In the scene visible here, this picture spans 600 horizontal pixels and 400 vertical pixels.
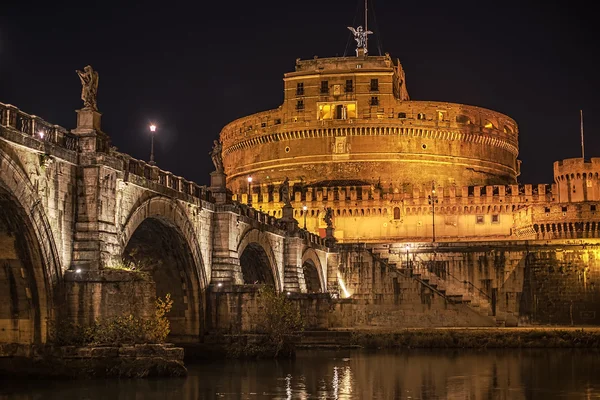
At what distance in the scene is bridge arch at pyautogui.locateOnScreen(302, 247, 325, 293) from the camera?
58.2 m

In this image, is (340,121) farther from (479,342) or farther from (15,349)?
(15,349)

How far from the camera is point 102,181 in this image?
27.3 meters

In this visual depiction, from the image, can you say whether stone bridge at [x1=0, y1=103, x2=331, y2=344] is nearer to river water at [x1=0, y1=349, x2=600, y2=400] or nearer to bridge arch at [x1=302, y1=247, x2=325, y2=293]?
river water at [x1=0, y1=349, x2=600, y2=400]

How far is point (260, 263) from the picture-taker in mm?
47594

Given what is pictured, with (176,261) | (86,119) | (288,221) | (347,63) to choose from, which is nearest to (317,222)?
(347,63)

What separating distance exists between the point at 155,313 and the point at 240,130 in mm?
69562

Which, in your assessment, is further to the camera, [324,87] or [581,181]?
[324,87]

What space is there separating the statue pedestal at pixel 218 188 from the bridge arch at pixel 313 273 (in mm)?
18090

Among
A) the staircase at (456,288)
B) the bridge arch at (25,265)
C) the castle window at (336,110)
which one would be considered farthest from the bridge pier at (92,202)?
the castle window at (336,110)

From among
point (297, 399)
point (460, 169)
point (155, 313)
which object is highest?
point (460, 169)

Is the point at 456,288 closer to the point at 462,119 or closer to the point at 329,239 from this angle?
the point at 329,239

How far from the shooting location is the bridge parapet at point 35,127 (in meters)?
23.7

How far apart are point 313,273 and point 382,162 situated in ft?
94.3

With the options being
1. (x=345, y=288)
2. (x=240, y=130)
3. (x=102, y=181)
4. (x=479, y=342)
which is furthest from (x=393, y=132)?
(x=102, y=181)
